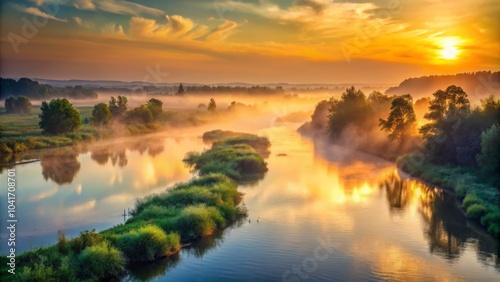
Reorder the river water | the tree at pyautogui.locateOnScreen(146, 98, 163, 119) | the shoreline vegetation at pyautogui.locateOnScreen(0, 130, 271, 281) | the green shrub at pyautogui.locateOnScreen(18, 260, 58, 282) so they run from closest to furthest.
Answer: the green shrub at pyautogui.locateOnScreen(18, 260, 58, 282)
the shoreline vegetation at pyautogui.locateOnScreen(0, 130, 271, 281)
the river water
the tree at pyautogui.locateOnScreen(146, 98, 163, 119)

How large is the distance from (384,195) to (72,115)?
2567 inches

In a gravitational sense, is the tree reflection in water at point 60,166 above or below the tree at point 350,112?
below

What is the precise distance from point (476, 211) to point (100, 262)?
101 ft

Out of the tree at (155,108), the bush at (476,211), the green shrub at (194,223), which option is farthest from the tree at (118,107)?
the bush at (476,211)

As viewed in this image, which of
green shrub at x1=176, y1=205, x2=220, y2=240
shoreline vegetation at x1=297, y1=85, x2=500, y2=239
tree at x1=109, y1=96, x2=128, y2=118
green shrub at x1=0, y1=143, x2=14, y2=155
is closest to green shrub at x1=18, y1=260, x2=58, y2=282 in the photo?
green shrub at x1=176, y1=205, x2=220, y2=240

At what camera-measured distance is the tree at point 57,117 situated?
286ft

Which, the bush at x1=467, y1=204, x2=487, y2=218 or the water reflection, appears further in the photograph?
the water reflection

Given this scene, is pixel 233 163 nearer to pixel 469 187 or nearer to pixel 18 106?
pixel 469 187

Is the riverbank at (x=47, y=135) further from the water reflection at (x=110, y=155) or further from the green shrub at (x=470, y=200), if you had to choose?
the green shrub at (x=470, y=200)

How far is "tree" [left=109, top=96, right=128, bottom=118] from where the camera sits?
373 ft

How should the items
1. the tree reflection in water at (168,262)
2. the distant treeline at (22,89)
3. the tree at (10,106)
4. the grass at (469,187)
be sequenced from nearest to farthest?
the tree reflection in water at (168,262) → the grass at (469,187) → the tree at (10,106) → the distant treeline at (22,89)

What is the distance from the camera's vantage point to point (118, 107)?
376 feet

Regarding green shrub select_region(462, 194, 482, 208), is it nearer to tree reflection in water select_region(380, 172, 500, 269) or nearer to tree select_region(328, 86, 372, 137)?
tree reflection in water select_region(380, 172, 500, 269)

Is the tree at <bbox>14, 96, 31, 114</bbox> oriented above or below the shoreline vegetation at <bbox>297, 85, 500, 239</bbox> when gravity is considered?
above
